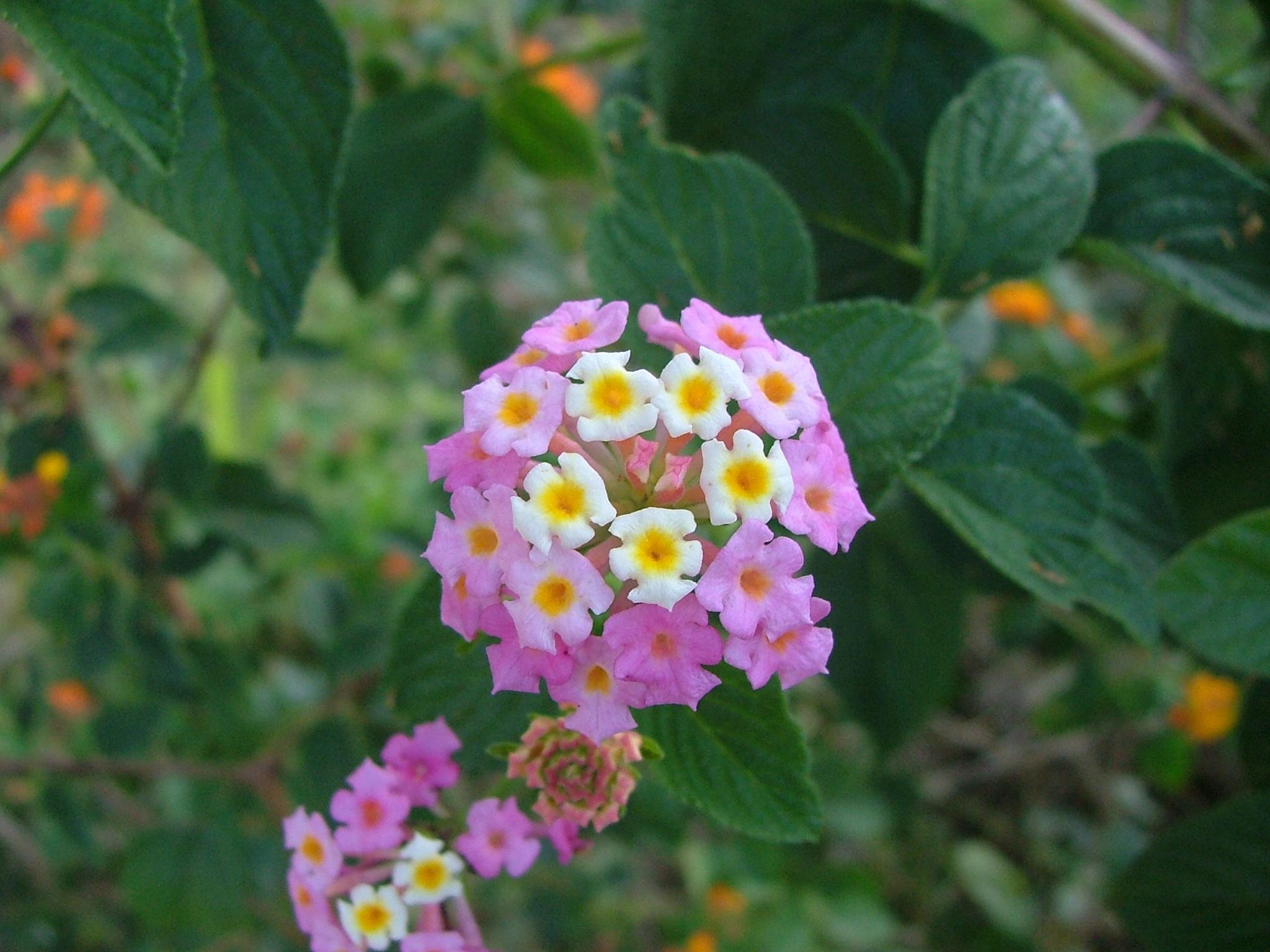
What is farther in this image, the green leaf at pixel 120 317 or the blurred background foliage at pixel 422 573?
the green leaf at pixel 120 317

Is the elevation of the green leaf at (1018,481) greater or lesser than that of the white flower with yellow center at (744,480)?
lesser

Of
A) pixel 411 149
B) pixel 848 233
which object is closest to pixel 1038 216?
pixel 848 233

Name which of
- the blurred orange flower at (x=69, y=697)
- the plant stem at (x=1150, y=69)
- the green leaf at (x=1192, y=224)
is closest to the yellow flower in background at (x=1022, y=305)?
the plant stem at (x=1150, y=69)

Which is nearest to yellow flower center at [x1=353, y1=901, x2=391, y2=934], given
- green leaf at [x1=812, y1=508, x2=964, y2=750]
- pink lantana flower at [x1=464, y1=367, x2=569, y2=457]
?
pink lantana flower at [x1=464, y1=367, x2=569, y2=457]

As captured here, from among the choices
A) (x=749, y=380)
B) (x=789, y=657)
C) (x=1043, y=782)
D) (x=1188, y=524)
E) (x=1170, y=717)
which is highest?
(x=749, y=380)

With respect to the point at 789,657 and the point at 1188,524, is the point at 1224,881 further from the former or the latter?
the point at 789,657

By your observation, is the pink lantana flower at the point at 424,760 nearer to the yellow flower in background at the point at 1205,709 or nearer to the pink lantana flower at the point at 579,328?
the pink lantana flower at the point at 579,328
